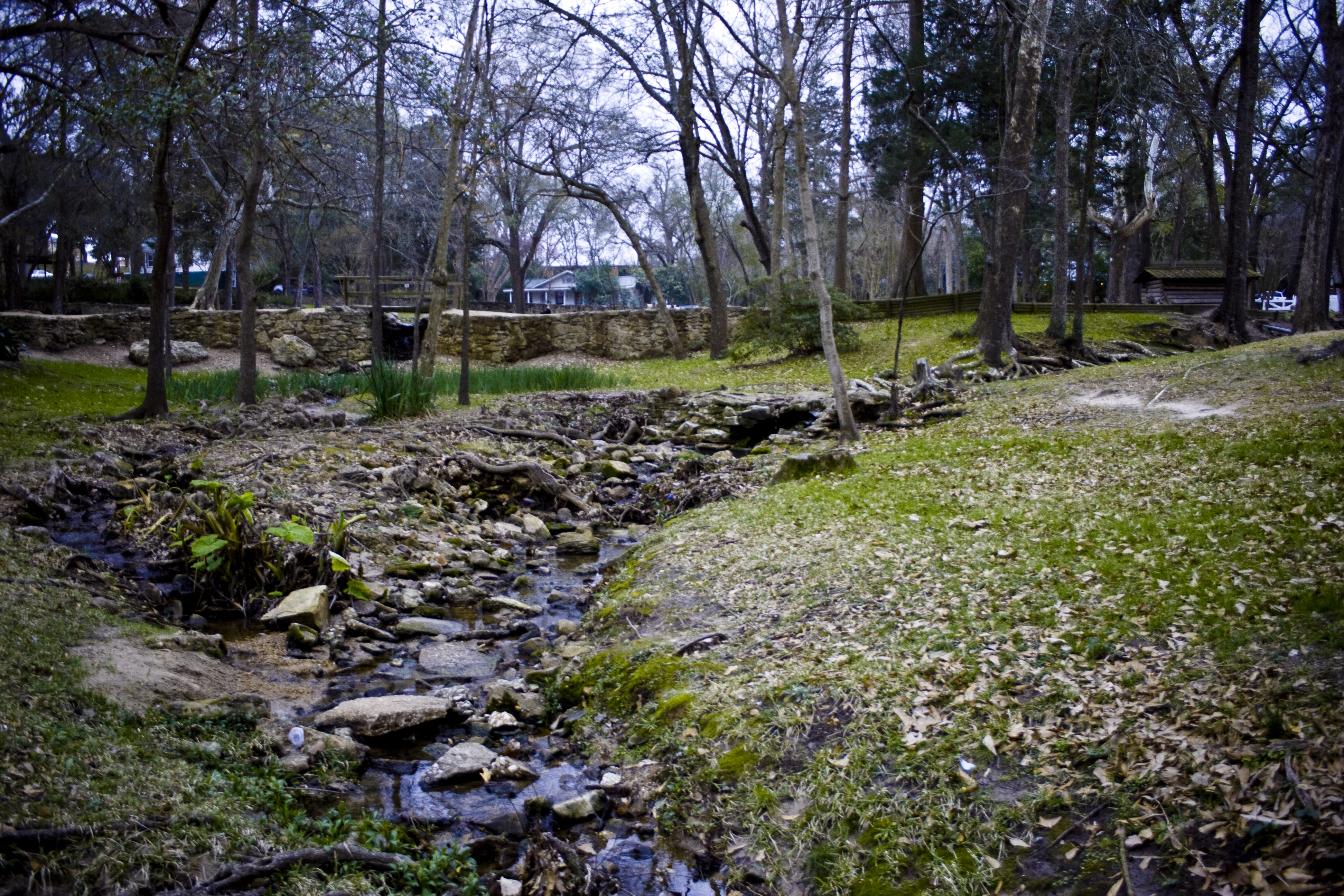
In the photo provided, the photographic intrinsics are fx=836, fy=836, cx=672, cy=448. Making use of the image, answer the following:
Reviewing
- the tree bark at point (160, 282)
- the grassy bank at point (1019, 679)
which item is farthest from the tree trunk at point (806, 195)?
the tree bark at point (160, 282)

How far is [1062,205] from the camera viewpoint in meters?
17.8

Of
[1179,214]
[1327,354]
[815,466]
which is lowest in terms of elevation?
[815,466]

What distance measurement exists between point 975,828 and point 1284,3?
27069mm

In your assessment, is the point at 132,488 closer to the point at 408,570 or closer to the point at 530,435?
the point at 408,570

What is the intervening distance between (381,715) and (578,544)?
3929 millimetres

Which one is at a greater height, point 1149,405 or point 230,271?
point 230,271

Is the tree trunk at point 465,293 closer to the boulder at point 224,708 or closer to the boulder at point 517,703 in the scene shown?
the boulder at point 517,703

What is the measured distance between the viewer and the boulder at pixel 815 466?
800 cm

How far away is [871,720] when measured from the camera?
3.47 m

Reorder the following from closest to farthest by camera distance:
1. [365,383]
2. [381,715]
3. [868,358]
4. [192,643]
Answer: [381,715]
[192,643]
[365,383]
[868,358]

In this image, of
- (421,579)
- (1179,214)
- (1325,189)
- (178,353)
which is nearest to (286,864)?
(421,579)

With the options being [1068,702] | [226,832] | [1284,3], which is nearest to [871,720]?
[1068,702]

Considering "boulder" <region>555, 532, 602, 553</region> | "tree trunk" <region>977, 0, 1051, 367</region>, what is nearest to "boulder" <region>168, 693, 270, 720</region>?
"boulder" <region>555, 532, 602, 553</region>

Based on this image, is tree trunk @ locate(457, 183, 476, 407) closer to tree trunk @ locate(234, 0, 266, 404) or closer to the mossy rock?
tree trunk @ locate(234, 0, 266, 404)
